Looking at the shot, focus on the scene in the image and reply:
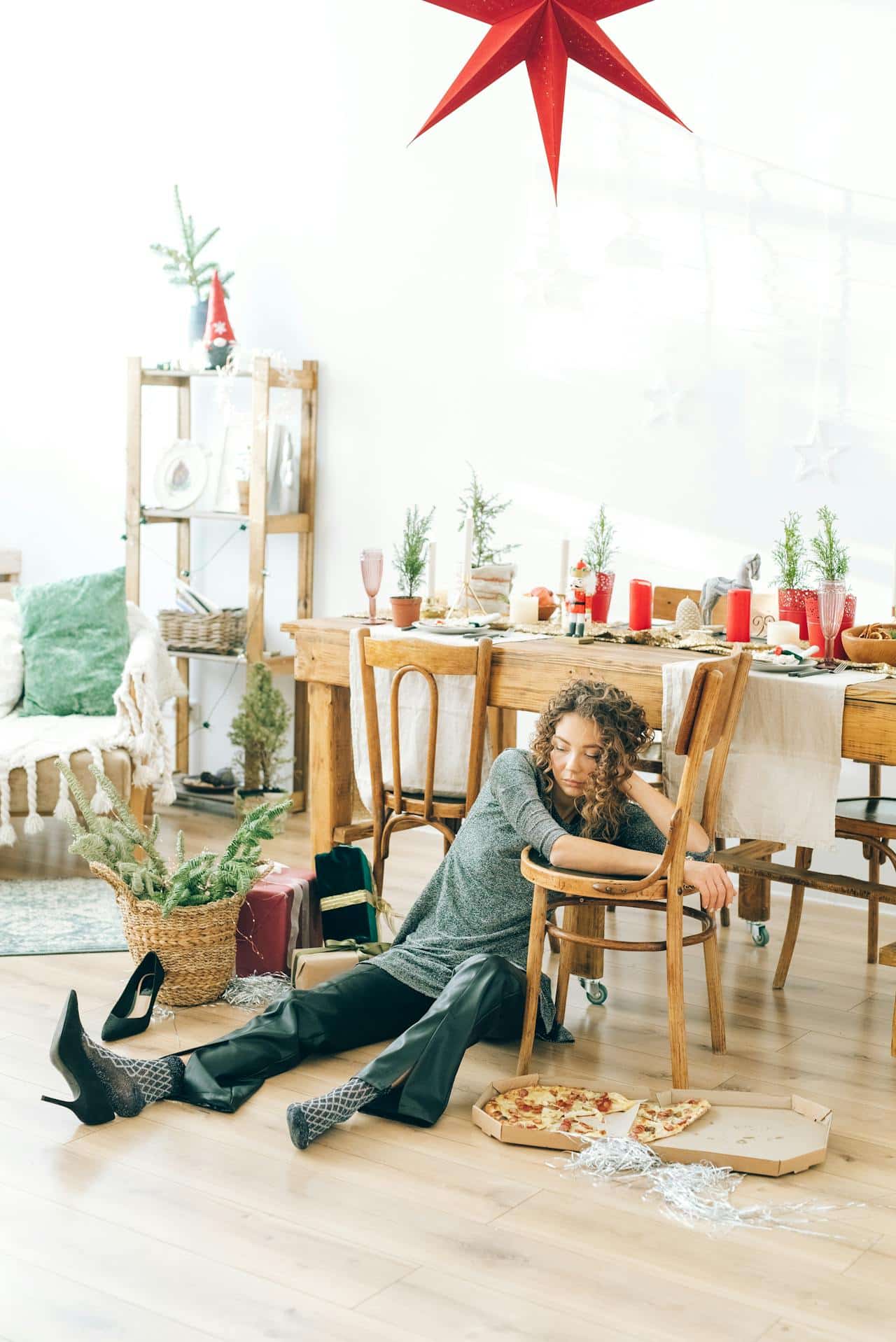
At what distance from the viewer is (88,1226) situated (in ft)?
7.23

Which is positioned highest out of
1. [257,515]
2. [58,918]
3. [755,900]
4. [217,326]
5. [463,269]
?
[463,269]

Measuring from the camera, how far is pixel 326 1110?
248 cm

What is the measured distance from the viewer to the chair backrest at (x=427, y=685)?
324 cm

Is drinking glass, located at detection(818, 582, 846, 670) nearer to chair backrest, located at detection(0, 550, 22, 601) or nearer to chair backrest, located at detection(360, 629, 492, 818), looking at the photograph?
chair backrest, located at detection(360, 629, 492, 818)

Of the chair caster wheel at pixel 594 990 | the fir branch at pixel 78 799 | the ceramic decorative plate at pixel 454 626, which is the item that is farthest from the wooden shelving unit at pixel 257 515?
the chair caster wheel at pixel 594 990

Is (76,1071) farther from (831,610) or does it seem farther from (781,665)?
(831,610)

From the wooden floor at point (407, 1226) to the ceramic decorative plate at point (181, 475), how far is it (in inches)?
89.2

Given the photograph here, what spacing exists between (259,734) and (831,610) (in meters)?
2.24

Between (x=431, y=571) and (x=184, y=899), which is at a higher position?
(x=431, y=571)

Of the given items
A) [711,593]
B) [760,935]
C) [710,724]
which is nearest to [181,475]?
[711,593]

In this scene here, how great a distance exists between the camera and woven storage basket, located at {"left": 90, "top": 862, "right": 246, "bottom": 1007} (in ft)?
10.1

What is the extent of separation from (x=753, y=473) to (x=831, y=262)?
2.02ft

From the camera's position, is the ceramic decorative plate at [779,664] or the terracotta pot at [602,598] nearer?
the ceramic decorative plate at [779,664]

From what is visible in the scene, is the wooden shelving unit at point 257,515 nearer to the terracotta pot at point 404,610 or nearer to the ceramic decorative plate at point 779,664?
the terracotta pot at point 404,610
